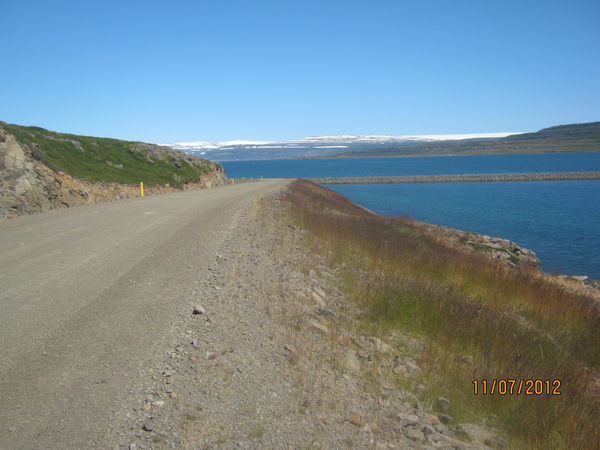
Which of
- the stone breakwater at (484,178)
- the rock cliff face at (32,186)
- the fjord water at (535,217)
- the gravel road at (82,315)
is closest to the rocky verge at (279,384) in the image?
the gravel road at (82,315)

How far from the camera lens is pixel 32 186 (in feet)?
70.8

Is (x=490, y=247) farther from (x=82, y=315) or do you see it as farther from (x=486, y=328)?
(x=82, y=315)

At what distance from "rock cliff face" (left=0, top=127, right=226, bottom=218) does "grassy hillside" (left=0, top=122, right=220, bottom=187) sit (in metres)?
0.97

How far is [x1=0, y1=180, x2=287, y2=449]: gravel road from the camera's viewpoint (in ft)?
16.9

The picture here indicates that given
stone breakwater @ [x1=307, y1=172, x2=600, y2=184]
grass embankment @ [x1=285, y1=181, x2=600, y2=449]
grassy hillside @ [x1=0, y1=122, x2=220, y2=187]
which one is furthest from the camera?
stone breakwater @ [x1=307, y1=172, x2=600, y2=184]

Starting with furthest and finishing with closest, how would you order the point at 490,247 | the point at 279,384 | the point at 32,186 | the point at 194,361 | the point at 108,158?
the point at 108,158, the point at 490,247, the point at 32,186, the point at 194,361, the point at 279,384

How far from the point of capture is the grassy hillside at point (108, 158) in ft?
91.0

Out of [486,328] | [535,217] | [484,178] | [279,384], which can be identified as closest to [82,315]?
[279,384]

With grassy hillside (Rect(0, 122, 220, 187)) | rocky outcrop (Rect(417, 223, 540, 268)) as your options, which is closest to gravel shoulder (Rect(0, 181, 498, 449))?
rocky outcrop (Rect(417, 223, 540, 268))

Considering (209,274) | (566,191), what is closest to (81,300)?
(209,274)

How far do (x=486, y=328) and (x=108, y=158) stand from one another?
1310 inches

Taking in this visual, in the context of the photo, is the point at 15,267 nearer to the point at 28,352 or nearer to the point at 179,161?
the point at 28,352
